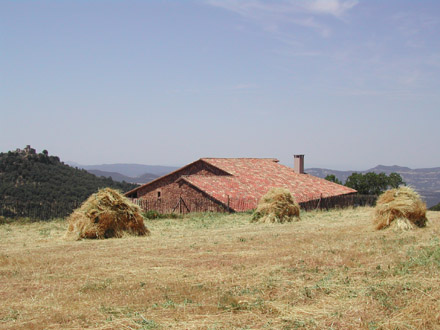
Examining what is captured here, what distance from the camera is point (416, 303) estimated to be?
652cm

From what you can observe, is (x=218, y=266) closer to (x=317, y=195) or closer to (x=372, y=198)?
(x=317, y=195)

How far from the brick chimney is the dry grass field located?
109ft

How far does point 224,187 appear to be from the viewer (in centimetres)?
3412

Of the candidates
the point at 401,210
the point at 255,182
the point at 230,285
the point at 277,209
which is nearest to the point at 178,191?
the point at 255,182

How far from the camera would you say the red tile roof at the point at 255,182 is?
33375 mm

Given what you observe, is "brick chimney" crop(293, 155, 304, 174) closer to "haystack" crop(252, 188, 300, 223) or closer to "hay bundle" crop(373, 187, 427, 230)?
"haystack" crop(252, 188, 300, 223)

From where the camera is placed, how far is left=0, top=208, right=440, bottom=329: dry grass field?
6.32 meters

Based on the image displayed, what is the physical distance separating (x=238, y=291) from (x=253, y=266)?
2169mm

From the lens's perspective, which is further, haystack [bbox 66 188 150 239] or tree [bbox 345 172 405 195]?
tree [bbox 345 172 405 195]

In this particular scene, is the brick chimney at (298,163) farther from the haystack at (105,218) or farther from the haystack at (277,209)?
the haystack at (105,218)

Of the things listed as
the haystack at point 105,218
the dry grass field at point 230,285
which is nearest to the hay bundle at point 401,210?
the dry grass field at point 230,285

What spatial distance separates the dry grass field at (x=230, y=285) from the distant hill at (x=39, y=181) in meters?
28.0

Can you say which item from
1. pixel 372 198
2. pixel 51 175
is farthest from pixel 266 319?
pixel 51 175

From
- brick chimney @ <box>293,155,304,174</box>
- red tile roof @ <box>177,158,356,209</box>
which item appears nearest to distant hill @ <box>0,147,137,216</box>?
red tile roof @ <box>177,158,356,209</box>
